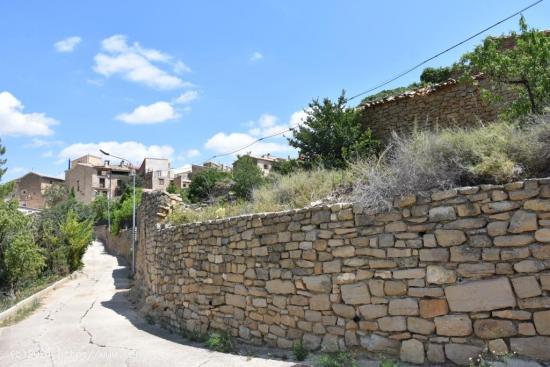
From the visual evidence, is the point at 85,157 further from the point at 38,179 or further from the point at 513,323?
the point at 513,323

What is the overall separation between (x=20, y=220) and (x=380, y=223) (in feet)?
55.4

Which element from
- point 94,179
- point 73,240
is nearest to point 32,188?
point 94,179

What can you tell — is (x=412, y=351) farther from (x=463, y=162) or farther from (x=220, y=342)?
(x=220, y=342)

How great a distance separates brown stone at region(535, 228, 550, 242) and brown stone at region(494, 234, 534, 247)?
0.06 m

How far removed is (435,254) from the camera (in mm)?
4988

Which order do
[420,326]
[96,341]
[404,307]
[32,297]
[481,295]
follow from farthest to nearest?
[32,297]
[96,341]
[404,307]
[420,326]
[481,295]

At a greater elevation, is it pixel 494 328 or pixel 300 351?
pixel 494 328

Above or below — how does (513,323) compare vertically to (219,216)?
below

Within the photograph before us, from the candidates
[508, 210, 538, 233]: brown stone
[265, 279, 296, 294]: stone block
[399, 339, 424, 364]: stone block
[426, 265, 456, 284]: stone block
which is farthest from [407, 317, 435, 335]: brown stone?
[265, 279, 296, 294]: stone block

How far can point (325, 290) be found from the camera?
237 inches

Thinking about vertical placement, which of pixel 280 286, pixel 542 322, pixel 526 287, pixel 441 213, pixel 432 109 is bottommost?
pixel 542 322

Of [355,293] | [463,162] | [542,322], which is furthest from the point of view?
[355,293]

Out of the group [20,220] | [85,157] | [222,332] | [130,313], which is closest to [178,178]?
[85,157]

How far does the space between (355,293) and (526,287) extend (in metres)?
1.96
